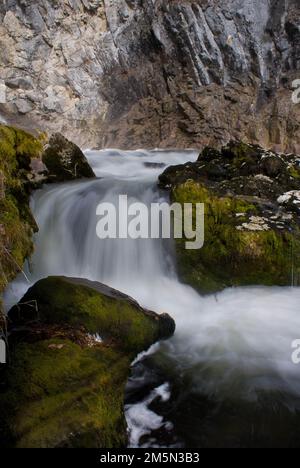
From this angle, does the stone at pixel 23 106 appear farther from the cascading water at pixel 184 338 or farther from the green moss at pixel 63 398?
the green moss at pixel 63 398

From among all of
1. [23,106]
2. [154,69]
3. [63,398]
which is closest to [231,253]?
[63,398]

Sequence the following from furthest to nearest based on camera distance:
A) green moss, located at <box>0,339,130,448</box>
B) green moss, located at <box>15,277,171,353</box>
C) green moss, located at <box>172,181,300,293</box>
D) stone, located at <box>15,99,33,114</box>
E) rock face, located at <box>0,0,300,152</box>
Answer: stone, located at <box>15,99,33,114</box>
rock face, located at <box>0,0,300,152</box>
green moss, located at <box>172,181,300,293</box>
green moss, located at <box>15,277,171,353</box>
green moss, located at <box>0,339,130,448</box>

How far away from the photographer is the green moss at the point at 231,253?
6031 mm

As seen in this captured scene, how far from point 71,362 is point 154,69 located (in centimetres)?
1850

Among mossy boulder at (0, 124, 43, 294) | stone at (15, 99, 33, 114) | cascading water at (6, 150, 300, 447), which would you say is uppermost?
stone at (15, 99, 33, 114)

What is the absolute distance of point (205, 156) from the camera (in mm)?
8422

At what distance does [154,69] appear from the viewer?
19.4 metres

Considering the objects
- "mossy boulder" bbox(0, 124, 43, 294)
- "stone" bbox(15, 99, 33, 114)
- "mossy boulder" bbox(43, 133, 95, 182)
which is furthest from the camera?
"stone" bbox(15, 99, 33, 114)

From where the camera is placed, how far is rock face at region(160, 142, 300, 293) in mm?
6043

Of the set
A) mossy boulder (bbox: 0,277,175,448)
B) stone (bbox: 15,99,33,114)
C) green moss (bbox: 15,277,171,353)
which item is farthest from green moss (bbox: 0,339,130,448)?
stone (bbox: 15,99,33,114)

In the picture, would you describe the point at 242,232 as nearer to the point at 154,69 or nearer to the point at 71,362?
the point at 71,362

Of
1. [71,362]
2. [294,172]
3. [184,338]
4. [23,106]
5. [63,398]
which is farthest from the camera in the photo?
[23,106]

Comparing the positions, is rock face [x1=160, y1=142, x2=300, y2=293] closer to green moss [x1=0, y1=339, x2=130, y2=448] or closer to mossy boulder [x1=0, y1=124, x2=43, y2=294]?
mossy boulder [x1=0, y1=124, x2=43, y2=294]

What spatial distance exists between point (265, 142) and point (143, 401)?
15.8 meters
